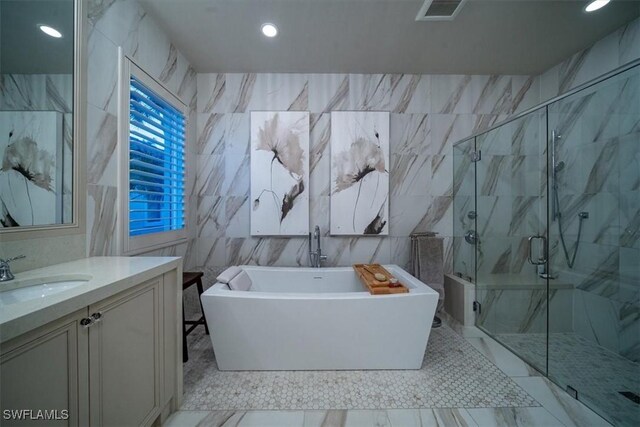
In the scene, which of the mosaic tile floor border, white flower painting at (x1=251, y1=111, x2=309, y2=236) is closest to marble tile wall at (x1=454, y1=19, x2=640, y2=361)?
the mosaic tile floor border

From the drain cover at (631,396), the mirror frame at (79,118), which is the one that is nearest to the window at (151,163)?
the mirror frame at (79,118)

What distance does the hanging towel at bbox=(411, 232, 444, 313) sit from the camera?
2.62 metres

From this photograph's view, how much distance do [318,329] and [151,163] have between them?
1855 millimetres

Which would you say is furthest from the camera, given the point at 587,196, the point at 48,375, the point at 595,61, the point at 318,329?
the point at 595,61

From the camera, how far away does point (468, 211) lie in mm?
2727

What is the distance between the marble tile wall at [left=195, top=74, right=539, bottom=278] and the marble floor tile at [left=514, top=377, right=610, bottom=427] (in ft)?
4.44

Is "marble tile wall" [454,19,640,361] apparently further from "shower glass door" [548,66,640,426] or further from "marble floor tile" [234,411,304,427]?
"marble floor tile" [234,411,304,427]

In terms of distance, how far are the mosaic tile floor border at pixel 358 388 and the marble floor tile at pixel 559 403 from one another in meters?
0.07

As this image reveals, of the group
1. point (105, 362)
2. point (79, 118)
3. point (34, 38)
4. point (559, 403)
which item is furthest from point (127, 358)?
point (559, 403)

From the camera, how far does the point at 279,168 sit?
273 centimetres

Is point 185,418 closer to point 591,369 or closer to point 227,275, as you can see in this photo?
point 227,275

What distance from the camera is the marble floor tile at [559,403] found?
148 cm

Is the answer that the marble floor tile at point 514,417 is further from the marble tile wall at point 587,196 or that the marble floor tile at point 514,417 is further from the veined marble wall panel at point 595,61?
the veined marble wall panel at point 595,61

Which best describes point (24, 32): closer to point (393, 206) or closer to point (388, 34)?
point (388, 34)
